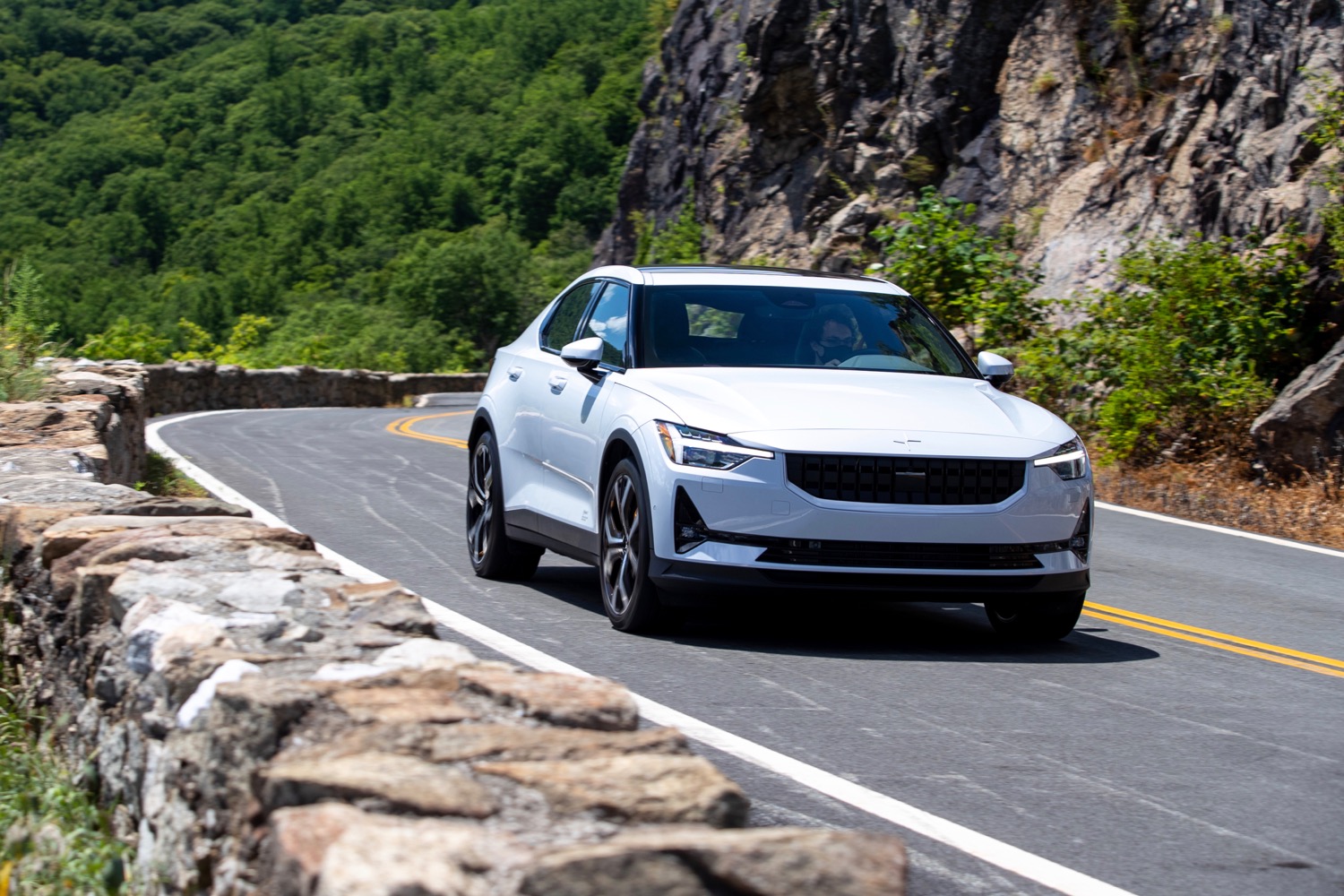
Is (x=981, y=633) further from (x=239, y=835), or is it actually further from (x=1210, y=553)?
(x=239, y=835)

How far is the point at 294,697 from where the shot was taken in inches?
124

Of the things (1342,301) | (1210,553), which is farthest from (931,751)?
(1342,301)

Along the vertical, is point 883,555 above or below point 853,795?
above

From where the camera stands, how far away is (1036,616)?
7602 millimetres

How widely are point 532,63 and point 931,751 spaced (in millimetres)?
123665

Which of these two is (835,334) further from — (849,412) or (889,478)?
(889,478)

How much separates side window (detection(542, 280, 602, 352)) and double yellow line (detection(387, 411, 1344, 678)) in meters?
3.09

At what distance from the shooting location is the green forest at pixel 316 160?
308ft

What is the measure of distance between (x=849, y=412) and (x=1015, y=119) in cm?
2079

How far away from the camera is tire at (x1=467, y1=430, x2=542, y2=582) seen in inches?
363

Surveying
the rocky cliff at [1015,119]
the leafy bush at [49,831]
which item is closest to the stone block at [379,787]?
the leafy bush at [49,831]

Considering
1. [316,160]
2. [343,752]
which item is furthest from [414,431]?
[316,160]

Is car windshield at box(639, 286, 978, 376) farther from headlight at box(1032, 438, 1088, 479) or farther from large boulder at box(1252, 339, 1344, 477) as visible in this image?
large boulder at box(1252, 339, 1344, 477)

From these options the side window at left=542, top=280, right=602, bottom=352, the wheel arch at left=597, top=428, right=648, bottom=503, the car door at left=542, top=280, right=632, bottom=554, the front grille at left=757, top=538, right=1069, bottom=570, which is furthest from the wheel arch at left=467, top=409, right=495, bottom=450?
the front grille at left=757, top=538, right=1069, bottom=570
